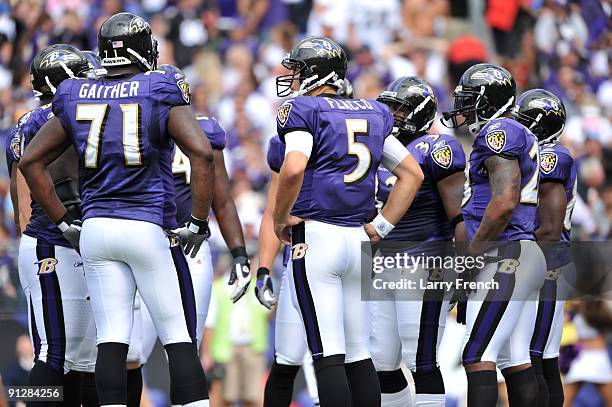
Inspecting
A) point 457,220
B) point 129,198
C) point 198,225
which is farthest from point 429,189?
point 129,198

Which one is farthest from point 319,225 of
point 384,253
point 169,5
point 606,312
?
point 169,5

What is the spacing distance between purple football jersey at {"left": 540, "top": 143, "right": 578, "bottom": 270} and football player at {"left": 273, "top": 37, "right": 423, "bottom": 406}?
1212 millimetres

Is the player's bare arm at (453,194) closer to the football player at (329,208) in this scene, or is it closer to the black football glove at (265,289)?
the football player at (329,208)

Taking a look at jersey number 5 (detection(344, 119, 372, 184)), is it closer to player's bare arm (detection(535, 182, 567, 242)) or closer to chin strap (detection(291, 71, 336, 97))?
chin strap (detection(291, 71, 336, 97))

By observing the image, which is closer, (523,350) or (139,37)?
(139,37)

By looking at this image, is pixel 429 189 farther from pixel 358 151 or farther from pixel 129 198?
pixel 129 198

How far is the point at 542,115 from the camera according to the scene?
24.6 ft

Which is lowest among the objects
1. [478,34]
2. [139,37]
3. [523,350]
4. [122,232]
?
[523,350]

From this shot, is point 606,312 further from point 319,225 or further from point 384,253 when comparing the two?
point 319,225

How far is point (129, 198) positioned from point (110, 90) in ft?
1.84

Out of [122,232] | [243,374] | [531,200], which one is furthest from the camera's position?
[243,374]

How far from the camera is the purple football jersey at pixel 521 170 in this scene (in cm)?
661

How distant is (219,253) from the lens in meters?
10.0

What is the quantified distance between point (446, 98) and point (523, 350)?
772 cm
